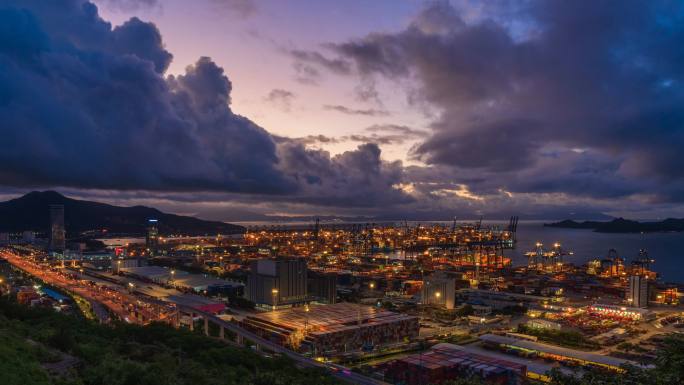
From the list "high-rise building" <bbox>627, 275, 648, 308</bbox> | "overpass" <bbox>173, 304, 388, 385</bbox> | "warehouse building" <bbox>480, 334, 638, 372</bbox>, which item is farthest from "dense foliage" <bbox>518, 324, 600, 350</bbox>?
"high-rise building" <bbox>627, 275, 648, 308</bbox>

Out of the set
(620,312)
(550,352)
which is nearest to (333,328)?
(550,352)

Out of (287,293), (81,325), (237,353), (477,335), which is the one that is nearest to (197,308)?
(287,293)

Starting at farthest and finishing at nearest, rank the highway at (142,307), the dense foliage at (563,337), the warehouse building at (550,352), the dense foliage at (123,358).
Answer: the dense foliage at (563,337), the warehouse building at (550,352), the highway at (142,307), the dense foliage at (123,358)

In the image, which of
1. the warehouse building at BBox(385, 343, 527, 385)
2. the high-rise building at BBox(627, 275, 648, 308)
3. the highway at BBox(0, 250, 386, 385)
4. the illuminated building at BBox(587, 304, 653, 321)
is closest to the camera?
the warehouse building at BBox(385, 343, 527, 385)

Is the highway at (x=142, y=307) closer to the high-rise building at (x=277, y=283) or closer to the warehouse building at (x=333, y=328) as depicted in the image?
the warehouse building at (x=333, y=328)

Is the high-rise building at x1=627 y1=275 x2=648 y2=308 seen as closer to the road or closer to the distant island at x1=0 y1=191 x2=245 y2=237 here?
the road

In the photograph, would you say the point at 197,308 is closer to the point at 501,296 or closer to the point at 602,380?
the point at 501,296

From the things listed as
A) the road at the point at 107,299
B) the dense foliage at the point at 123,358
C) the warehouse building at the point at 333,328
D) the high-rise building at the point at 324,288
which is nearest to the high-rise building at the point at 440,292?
the high-rise building at the point at 324,288

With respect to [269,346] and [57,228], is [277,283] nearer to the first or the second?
[269,346]
